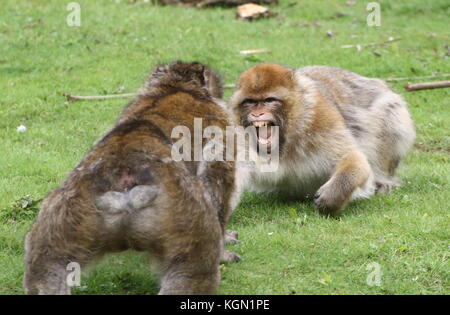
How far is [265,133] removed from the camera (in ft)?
22.6

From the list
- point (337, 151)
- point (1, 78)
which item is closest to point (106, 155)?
point (337, 151)

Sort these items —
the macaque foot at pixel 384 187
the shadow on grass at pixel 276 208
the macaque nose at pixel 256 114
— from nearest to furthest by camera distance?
the macaque nose at pixel 256 114 < the shadow on grass at pixel 276 208 < the macaque foot at pixel 384 187

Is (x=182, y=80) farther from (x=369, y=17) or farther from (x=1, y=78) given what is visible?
(x=369, y=17)

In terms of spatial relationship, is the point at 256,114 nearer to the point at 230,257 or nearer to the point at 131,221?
the point at 230,257

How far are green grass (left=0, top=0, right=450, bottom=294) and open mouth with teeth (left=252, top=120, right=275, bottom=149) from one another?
66cm

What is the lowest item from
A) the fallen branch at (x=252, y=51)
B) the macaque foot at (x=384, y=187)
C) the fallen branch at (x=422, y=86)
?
the macaque foot at (x=384, y=187)

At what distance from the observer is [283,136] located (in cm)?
700

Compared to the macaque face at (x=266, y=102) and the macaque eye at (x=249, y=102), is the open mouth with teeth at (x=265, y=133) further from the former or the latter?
the macaque eye at (x=249, y=102)

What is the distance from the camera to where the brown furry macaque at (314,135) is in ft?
22.5

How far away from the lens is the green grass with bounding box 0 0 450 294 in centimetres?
558

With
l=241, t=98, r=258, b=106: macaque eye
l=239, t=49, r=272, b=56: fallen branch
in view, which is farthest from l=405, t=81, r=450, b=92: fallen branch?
l=241, t=98, r=258, b=106: macaque eye

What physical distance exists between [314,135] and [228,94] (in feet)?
12.4

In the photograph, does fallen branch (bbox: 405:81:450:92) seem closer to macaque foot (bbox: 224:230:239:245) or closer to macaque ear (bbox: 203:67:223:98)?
macaque foot (bbox: 224:230:239:245)

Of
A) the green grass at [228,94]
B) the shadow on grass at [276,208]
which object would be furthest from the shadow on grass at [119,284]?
the shadow on grass at [276,208]
